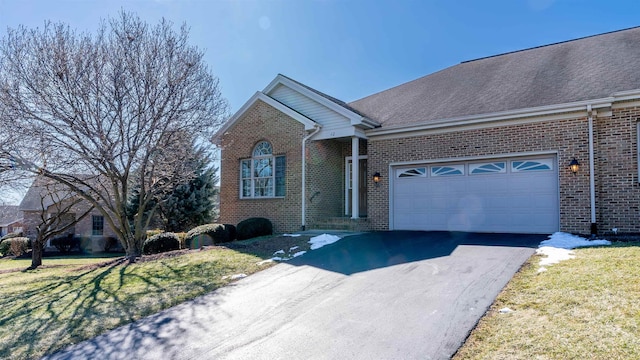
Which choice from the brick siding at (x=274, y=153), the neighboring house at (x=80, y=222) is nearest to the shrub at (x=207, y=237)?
the brick siding at (x=274, y=153)

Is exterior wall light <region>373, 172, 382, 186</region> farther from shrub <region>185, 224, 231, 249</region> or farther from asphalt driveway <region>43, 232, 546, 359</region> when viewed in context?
shrub <region>185, 224, 231, 249</region>

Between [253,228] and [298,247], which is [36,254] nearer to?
[253,228]

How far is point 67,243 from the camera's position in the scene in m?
22.8

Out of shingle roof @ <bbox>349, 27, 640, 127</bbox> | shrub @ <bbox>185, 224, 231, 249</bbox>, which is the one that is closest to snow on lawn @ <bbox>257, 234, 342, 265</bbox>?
shrub @ <bbox>185, 224, 231, 249</bbox>

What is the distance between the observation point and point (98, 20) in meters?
10.9

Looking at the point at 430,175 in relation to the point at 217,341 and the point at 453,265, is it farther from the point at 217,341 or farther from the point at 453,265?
the point at 217,341

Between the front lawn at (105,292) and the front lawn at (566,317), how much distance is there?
4.85 metres

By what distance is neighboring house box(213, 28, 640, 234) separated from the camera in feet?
32.7

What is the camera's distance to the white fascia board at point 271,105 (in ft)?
45.3

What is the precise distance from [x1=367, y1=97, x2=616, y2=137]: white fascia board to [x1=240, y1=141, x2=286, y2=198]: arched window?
3.72 meters

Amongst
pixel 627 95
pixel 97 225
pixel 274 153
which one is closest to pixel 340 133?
pixel 274 153

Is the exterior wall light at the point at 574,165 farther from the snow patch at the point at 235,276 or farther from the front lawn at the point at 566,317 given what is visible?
the snow patch at the point at 235,276

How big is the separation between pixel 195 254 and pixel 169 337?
5.84m

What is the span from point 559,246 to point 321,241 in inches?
219
